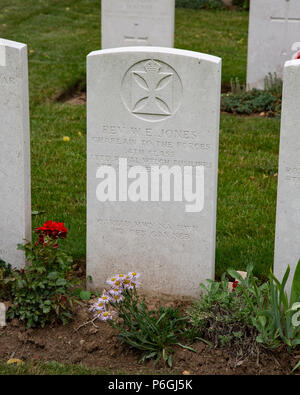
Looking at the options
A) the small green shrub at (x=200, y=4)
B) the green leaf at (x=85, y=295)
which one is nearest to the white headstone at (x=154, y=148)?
the green leaf at (x=85, y=295)

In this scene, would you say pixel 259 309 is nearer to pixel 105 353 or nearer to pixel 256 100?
pixel 105 353

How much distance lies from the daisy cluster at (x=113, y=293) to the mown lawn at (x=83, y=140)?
0.86 m

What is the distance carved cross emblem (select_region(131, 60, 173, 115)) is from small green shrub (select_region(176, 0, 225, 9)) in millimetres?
11810

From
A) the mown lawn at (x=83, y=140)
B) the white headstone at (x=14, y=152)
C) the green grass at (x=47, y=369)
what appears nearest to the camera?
the green grass at (x=47, y=369)

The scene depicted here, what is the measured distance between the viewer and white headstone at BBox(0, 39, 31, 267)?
172 inches

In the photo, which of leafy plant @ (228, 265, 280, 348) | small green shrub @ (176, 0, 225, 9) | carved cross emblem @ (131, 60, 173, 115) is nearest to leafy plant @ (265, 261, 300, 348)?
leafy plant @ (228, 265, 280, 348)

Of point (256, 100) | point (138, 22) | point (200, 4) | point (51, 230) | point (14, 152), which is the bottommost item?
point (51, 230)

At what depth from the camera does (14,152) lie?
14.8 ft

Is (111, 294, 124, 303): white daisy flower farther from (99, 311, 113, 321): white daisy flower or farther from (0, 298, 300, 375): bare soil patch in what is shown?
(0, 298, 300, 375): bare soil patch

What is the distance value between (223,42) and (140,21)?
3693 mm

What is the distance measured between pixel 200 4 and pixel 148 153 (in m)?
12.1

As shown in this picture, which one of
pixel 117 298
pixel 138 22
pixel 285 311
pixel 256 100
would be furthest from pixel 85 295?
pixel 138 22

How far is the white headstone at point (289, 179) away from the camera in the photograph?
Answer: 396 cm

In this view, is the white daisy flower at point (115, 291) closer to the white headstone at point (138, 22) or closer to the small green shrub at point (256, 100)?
the small green shrub at point (256, 100)
